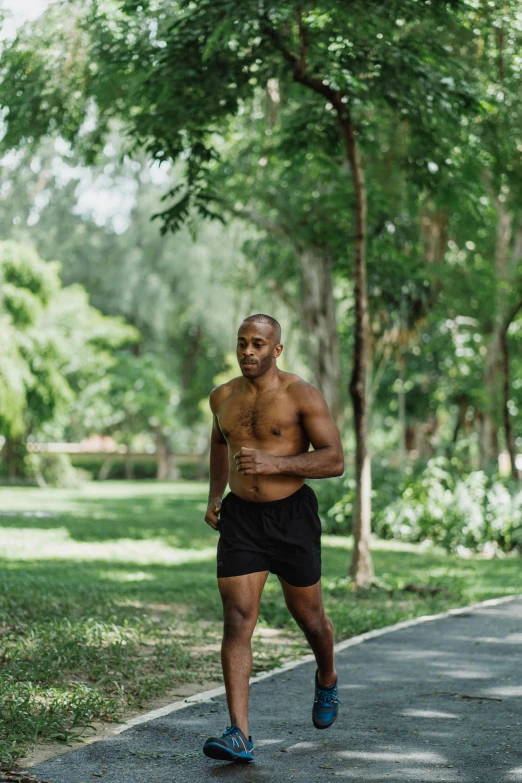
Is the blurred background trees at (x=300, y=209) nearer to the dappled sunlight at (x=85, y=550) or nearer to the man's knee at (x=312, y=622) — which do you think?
the dappled sunlight at (x=85, y=550)

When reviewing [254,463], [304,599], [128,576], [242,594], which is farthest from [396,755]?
[128,576]

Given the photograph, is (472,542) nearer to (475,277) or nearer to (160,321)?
(475,277)

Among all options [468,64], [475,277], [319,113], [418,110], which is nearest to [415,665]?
[418,110]

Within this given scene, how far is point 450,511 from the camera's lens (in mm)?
18312

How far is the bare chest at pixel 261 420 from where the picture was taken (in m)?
5.12

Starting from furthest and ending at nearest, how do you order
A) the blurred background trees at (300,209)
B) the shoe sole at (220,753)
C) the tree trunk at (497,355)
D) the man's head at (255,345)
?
the tree trunk at (497,355), the blurred background trees at (300,209), the man's head at (255,345), the shoe sole at (220,753)

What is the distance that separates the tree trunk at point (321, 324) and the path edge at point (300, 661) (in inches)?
419

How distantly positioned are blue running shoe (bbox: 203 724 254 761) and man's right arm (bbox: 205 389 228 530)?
1.02 m

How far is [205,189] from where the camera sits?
11289 mm

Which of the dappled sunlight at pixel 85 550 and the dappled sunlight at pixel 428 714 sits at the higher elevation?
the dappled sunlight at pixel 85 550

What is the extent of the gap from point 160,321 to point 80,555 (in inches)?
1125

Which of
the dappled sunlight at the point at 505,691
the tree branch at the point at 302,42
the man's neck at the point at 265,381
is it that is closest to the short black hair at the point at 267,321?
the man's neck at the point at 265,381

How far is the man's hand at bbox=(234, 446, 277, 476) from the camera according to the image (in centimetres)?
479

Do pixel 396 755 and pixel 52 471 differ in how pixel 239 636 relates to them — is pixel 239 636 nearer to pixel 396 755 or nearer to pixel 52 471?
pixel 396 755
